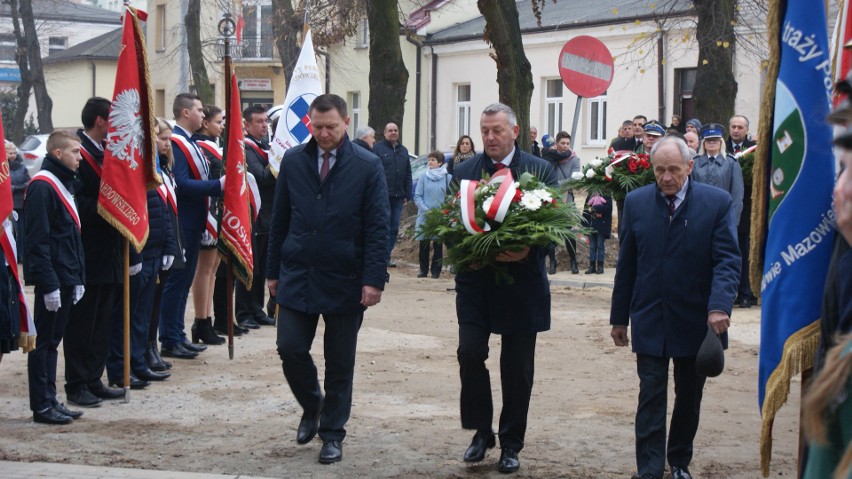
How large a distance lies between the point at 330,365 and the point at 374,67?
1546 cm

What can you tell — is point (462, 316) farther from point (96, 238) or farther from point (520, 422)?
point (96, 238)

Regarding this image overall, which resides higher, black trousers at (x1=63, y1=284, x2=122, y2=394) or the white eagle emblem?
the white eagle emblem

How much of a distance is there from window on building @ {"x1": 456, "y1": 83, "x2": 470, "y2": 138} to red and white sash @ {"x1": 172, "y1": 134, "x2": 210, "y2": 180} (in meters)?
29.6

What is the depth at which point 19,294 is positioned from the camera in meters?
7.35

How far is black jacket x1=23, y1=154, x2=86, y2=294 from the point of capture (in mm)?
7594

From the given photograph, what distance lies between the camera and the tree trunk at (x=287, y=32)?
98.6ft

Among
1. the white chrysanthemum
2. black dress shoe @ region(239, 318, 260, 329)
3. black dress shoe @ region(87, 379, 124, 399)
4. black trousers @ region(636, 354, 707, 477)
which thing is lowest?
black dress shoe @ region(239, 318, 260, 329)

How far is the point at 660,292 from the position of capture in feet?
21.8

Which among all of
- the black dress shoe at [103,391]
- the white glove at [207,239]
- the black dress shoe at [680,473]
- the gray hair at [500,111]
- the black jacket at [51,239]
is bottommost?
the black dress shoe at [103,391]

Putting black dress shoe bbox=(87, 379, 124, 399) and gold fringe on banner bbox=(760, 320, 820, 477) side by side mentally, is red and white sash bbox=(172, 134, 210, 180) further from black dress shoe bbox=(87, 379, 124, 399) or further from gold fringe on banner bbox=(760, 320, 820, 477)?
gold fringe on banner bbox=(760, 320, 820, 477)

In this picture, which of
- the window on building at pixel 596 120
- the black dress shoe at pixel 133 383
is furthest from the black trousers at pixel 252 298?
the window on building at pixel 596 120

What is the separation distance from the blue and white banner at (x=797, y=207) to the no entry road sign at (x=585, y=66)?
33.3 feet

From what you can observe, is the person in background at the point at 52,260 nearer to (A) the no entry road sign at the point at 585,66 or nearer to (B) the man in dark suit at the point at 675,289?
(B) the man in dark suit at the point at 675,289

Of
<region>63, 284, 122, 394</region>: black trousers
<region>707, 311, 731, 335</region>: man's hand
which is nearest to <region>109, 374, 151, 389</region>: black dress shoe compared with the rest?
<region>63, 284, 122, 394</region>: black trousers
